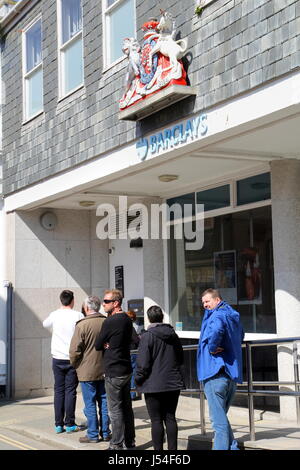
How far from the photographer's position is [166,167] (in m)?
10.6

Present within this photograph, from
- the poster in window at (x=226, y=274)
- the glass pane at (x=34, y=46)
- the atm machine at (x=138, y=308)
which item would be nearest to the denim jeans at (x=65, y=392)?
the poster in window at (x=226, y=274)

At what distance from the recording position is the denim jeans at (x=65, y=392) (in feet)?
31.7

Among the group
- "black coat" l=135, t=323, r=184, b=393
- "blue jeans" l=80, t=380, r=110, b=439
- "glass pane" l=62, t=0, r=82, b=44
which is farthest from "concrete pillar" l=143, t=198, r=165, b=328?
"black coat" l=135, t=323, r=184, b=393

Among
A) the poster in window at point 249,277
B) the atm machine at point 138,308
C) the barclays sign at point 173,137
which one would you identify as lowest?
the atm machine at point 138,308

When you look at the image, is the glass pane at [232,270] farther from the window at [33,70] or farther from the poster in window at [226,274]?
the window at [33,70]

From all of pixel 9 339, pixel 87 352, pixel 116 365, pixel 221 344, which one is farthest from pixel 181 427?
pixel 9 339

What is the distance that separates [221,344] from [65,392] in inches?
131

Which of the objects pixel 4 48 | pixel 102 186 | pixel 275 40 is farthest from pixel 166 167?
pixel 4 48

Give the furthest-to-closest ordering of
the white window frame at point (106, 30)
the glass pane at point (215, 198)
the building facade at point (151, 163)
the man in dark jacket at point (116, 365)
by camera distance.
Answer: the glass pane at point (215, 198)
the white window frame at point (106, 30)
the building facade at point (151, 163)
the man in dark jacket at point (116, 365)

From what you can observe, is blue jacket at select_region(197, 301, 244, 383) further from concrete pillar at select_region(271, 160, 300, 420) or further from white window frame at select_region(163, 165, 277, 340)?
white window frame at select_region(163, 165, 277, 340)

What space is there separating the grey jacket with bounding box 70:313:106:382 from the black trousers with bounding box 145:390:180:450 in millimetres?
1330

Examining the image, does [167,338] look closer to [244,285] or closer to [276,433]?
[276,433]

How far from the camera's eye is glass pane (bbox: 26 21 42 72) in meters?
14.1

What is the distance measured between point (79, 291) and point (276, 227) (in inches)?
235
